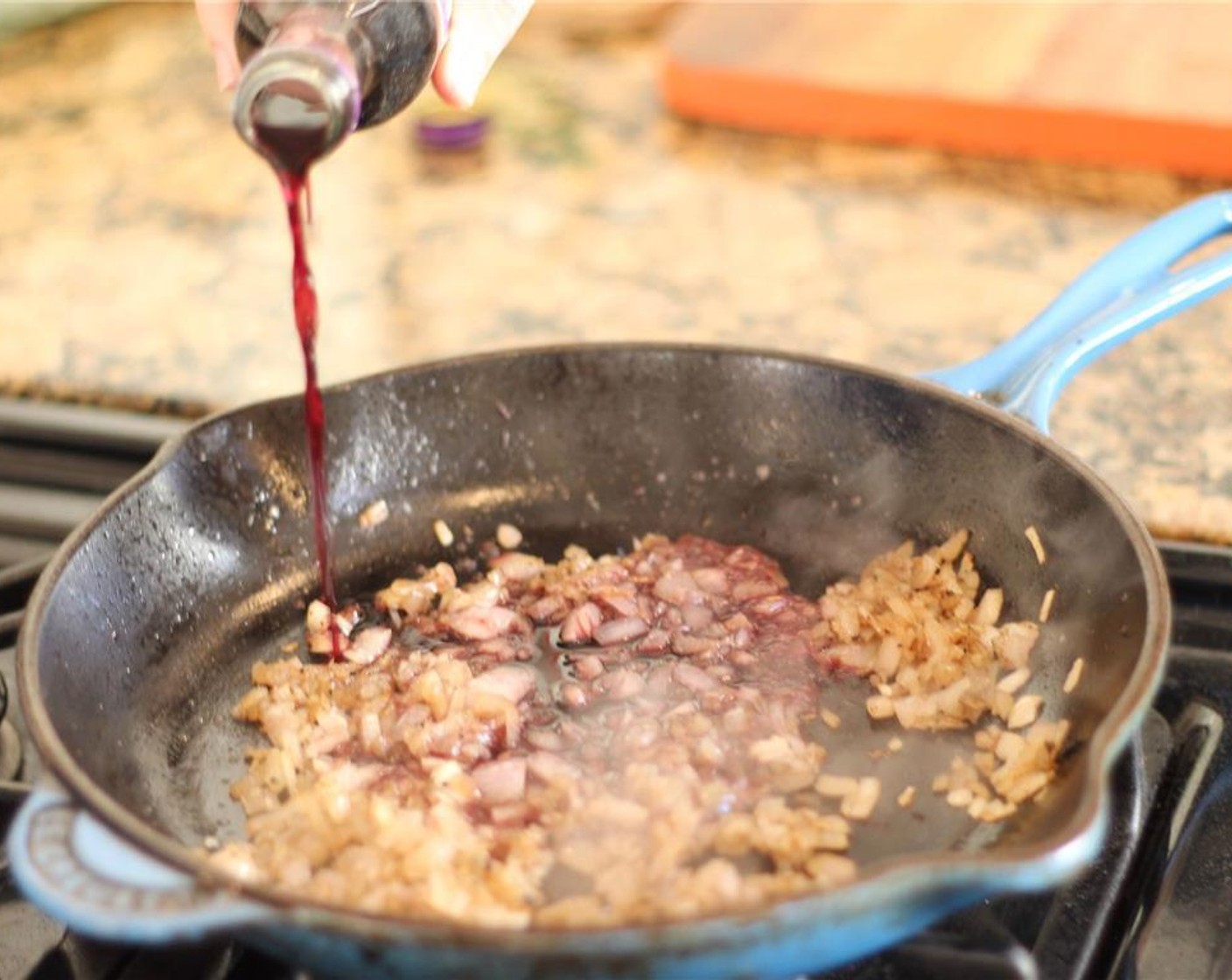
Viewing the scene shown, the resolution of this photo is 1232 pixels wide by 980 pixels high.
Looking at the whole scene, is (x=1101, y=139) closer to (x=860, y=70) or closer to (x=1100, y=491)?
(x=860, y=70)

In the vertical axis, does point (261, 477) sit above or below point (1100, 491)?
below

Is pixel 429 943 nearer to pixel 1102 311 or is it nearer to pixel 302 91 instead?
pixel 302 91

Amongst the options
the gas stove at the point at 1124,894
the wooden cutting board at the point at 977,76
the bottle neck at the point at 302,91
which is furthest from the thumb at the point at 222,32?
the wooden cutting board at the point at 977,76

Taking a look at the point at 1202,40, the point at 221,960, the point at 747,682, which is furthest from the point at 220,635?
the point at 1202,40

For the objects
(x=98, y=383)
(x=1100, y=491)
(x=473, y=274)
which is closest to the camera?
(x=1100, y=491)

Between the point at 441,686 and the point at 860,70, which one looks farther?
the point at 860,70

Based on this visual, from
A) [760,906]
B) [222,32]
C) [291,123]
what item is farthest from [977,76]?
[760,906]
